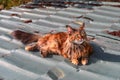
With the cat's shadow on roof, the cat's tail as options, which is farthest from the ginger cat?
the cat's shadow on roof

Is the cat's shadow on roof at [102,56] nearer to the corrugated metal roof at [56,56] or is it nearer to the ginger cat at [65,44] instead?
the corrugated metal roof at [56,56]

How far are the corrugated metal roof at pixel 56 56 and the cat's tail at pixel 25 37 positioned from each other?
0.08m

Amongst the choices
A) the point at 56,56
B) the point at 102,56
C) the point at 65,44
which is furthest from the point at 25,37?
the point at 102,56

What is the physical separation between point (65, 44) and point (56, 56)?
0.28 m

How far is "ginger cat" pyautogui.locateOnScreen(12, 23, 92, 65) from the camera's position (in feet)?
11.5

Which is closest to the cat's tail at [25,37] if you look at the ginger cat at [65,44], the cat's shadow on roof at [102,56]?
the ginger cat at [65,44]

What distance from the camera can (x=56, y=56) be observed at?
12.7 ft

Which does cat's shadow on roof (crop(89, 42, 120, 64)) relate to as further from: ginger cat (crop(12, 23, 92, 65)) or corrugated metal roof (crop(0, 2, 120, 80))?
ginger cat (crop(12, 23, 92, 65))

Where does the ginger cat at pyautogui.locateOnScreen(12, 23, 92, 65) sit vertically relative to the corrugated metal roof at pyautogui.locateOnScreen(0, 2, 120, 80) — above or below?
above

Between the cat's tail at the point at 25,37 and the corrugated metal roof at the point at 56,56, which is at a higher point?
the cat's tail at the point at 25,37

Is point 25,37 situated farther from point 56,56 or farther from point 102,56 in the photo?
point 102,56

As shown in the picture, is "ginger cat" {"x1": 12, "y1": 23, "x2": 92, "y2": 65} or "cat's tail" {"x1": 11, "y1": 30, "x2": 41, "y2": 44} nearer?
"ginger cat" {"x1": 12, "y1": 23, "x2": 92, "y2": 65}

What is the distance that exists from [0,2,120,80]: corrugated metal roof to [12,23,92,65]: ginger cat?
3.4 inches

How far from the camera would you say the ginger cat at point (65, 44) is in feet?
11.5
